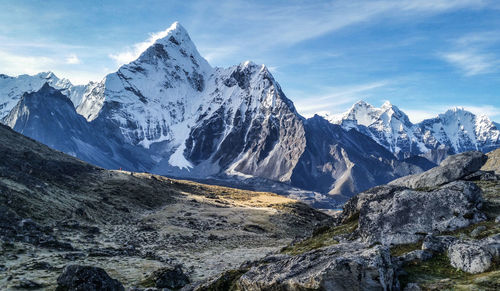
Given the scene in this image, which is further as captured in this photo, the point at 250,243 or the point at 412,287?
the point at 250,243

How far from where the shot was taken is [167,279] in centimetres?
2177

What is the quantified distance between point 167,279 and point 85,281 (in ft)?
22.2

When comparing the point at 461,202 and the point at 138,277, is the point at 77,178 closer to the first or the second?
the point at 138,277

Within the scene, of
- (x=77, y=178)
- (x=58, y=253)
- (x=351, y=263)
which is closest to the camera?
(x=351, y=263)

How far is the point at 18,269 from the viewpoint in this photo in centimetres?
2120

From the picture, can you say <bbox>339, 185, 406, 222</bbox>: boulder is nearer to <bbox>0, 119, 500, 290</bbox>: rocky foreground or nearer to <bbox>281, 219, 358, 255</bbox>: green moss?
<bbox>0, 119, 500, 290</bbox>: rocky foreground

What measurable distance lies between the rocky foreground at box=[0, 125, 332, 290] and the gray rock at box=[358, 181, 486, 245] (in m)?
12.4

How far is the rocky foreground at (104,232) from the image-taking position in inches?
859

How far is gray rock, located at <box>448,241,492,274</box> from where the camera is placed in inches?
501

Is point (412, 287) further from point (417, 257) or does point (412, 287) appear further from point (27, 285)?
point (27, 285)

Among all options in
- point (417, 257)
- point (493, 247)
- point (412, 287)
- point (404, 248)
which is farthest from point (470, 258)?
point (404, 248)

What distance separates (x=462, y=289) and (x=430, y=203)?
428 inches

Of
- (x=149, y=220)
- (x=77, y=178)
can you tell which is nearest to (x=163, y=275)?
(x=149, y=220)

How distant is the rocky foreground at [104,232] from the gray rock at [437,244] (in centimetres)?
1366
